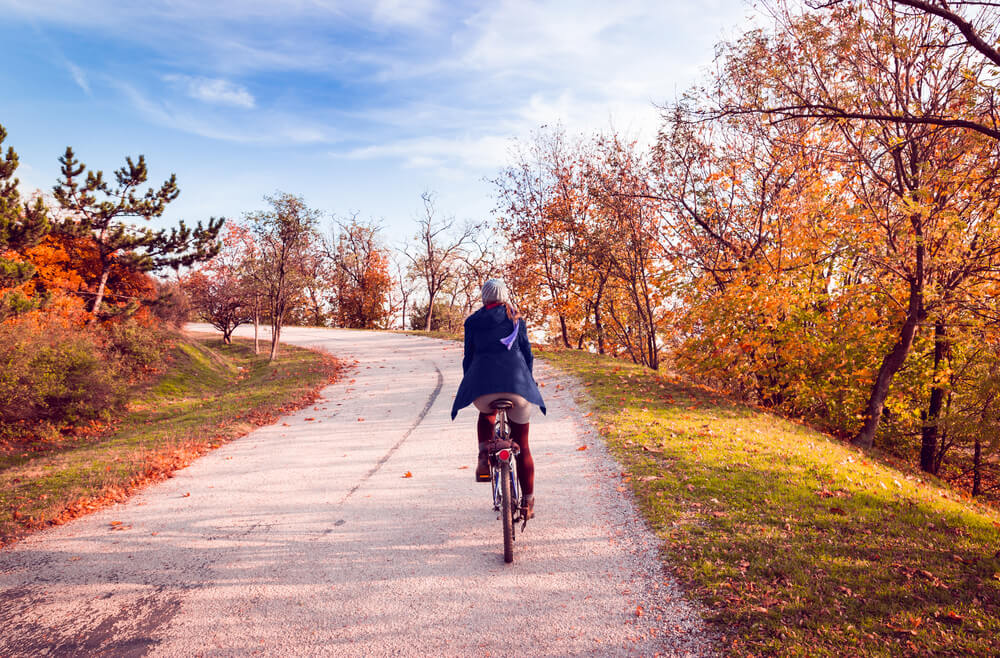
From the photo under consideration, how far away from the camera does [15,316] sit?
12.1 metres

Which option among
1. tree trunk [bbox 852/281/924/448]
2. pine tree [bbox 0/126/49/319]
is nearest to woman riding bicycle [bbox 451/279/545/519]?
tree trunk [bbox 852/281/924/448]

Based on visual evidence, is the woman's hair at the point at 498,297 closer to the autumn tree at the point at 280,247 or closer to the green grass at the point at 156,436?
the green grass at the point at 156,436

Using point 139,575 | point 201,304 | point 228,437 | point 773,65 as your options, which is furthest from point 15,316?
point 773,65

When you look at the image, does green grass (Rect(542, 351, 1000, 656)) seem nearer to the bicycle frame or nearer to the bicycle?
the bicycle

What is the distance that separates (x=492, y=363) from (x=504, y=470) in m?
0.89

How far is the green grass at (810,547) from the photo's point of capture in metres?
3.39

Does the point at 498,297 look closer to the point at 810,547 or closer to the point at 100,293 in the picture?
the point at 810,547

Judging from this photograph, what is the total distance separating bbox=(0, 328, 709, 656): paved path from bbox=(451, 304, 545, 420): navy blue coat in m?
1.40

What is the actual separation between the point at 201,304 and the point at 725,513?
2801cm

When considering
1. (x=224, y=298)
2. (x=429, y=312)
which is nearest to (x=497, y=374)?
(x=224, y=298)

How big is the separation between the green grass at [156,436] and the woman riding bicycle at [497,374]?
5.11 meters

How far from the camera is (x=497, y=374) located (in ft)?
14.1

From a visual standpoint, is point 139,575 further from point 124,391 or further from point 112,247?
point 112,247

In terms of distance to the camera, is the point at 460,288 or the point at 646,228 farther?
the point at 460,288
